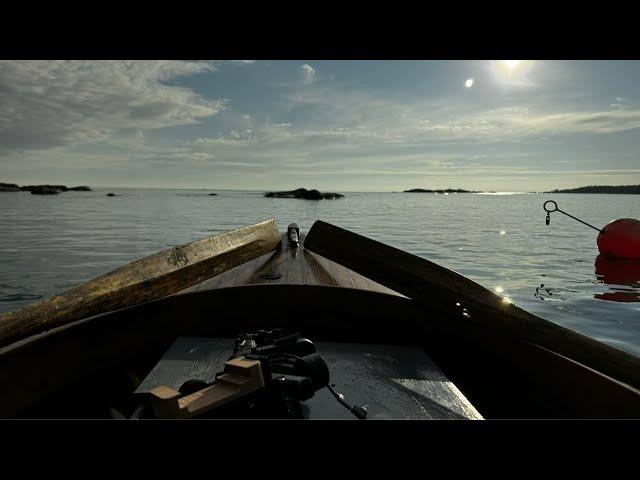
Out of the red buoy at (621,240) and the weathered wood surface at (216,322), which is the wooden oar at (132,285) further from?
the red buoy at (621,240)

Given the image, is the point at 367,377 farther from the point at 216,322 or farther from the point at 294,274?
the point at 294,274

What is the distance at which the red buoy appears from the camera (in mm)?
14747

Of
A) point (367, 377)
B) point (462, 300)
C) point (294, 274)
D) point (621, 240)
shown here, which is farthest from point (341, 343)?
point (621, 240)

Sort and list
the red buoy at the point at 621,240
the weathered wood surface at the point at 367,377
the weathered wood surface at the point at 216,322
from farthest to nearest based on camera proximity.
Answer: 1. the red buoy at the point at 621,240
2. the weathered wood surface at the point at 216,322
3. the weathered wood surface at the point at 367,377

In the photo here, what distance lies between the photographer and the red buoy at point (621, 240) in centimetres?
1475

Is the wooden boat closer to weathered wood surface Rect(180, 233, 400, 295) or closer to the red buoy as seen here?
weathered wood surface Rect(180, 233, 400, 295)

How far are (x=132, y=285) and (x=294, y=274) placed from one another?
2.04 metres

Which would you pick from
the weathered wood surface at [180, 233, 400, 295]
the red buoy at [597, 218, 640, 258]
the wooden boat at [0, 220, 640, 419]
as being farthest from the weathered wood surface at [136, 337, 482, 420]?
the red buoy at [597, 218, 640, 258]

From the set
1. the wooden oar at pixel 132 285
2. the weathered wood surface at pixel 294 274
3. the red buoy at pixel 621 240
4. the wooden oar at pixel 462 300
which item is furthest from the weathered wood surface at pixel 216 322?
the red buoy at pixel 621 240

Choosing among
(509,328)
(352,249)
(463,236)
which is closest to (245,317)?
(352,249)

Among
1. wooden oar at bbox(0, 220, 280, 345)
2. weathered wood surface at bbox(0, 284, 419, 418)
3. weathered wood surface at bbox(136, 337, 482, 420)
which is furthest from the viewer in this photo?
weathered wood surface at bbox(0, 284, 419, 418)

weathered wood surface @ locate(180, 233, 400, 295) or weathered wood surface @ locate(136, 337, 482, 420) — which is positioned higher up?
weathered wood surface @ locate(180, 233, 400, 295)

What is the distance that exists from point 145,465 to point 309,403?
1.67 meters
